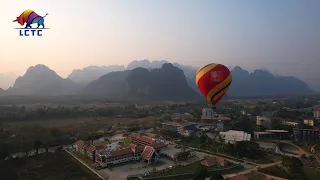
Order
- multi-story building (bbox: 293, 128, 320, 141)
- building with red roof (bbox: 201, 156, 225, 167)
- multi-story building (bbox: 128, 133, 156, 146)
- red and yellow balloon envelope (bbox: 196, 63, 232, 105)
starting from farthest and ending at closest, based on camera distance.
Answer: multi-story building (bbox: 293, 128, 320, 141) < multi-story building (bbox: 128, 133, 156, 146) < building with red roof (bbox: 201, 156, 225, 167) < red and yellow balloon envelope (bbox: 196, 63, 232, 105)

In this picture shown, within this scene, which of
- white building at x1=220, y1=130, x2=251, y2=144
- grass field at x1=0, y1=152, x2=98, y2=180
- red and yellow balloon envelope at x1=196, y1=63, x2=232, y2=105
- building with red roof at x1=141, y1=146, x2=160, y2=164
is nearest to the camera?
grass field at x1=0, y1=152, x2=98, y2=180

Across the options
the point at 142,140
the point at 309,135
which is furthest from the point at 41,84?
the point at 309,135

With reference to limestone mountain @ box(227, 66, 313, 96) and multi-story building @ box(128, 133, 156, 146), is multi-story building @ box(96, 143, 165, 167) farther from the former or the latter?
limestone mountain @ box(227, 66, 313, 96)

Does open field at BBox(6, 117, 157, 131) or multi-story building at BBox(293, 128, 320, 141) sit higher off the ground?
open field at BBox(6, 117, 157, 131)

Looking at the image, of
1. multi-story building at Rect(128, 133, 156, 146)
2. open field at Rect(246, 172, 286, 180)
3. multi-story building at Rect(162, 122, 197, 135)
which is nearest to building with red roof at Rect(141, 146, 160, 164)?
multi-story building at Rect(128, 133, 156, 146)

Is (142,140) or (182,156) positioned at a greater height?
(142,140)

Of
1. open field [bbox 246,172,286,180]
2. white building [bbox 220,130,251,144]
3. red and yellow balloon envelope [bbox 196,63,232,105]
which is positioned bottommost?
open field [bbox 246,172,286,180]

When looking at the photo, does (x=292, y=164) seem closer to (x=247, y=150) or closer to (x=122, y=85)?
(x=247, y=150)

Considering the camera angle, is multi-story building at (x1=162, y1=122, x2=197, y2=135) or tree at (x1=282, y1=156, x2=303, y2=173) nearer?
tree at (x1=282, y1=156, x2=303, y2=173)
